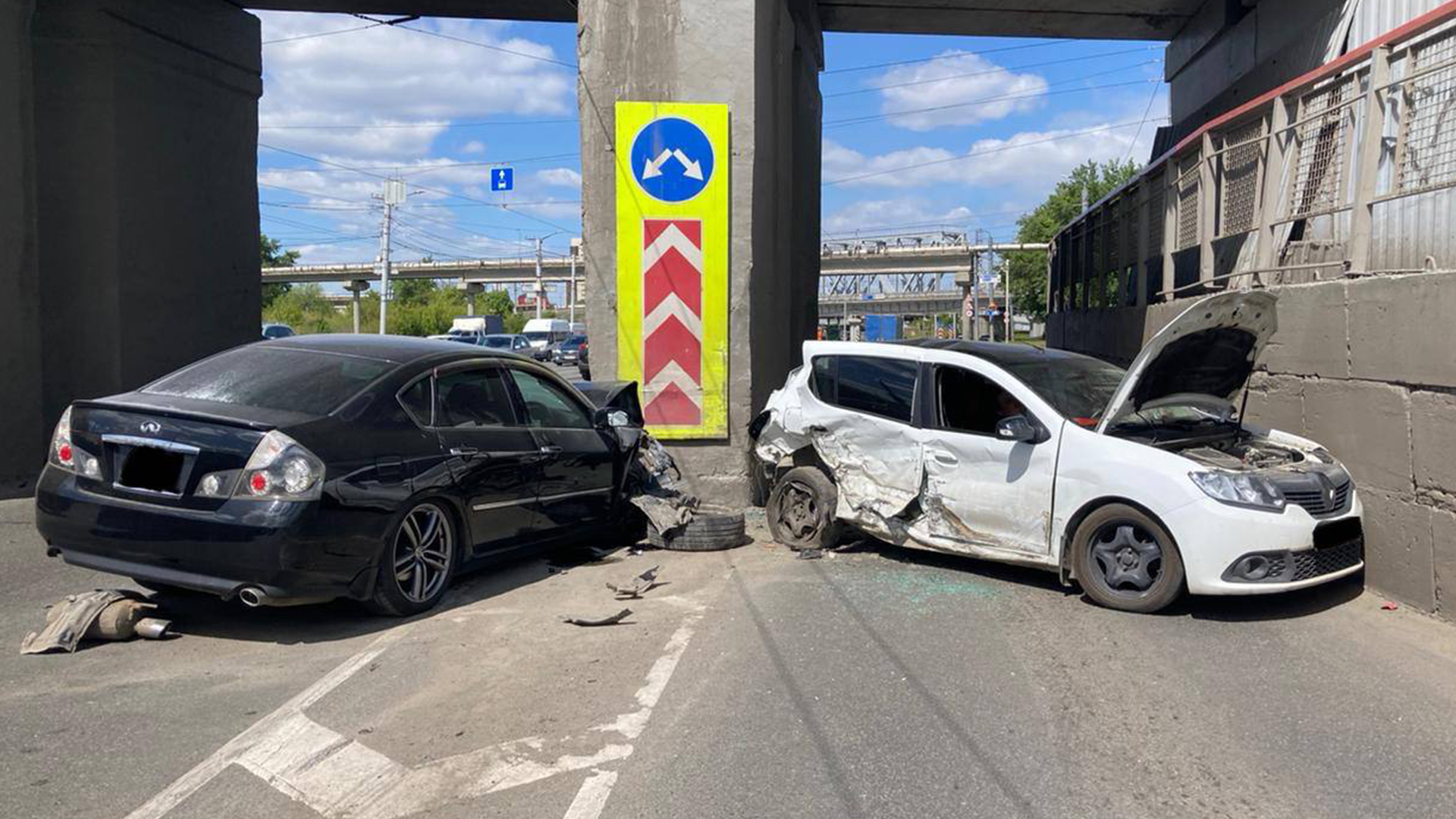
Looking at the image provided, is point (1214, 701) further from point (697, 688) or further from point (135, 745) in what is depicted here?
point (135, 745)

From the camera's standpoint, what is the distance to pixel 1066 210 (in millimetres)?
55156

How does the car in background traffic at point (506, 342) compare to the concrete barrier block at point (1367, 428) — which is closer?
the concrete barrier block at point (1367, 428)

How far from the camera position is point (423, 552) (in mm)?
6125

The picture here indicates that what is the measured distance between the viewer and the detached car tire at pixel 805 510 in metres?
8.09

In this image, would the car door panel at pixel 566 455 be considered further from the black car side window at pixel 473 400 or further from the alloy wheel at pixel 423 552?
the alloy wheel at pixel 423 552

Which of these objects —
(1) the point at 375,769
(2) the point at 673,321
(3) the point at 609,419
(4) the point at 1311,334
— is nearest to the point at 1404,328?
(4) the point at 1311,334

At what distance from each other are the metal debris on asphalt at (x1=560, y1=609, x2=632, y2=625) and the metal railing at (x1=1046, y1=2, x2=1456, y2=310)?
5558 mm

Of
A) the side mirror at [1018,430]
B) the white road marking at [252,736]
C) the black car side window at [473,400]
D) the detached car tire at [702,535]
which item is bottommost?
the white road marking at [252,736]

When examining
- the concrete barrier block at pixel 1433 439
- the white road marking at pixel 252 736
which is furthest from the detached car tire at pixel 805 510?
the concrete barrier block at pixel 1433 439

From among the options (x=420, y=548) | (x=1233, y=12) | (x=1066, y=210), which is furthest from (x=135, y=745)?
(x=1066, y=210)

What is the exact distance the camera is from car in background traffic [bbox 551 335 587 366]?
53.1 metres

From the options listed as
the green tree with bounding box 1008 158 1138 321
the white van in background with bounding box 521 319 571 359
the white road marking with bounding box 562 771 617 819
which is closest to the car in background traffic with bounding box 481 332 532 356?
the white van in background with bounding box 521 319 571 359

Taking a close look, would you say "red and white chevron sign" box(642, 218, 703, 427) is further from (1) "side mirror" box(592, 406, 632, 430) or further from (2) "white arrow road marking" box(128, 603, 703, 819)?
(2) "white arrow road marking" box(128, 603, 703, 819)

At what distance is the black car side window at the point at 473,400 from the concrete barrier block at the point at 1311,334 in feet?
18.8
